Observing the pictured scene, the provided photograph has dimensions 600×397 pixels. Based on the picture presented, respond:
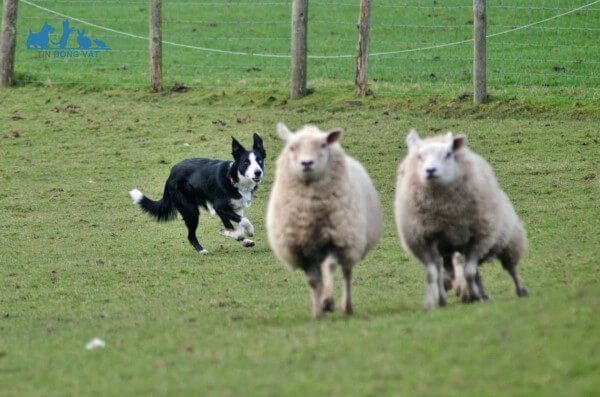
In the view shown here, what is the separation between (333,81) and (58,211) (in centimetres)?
823

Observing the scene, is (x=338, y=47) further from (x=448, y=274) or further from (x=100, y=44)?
(x=448, y=274)

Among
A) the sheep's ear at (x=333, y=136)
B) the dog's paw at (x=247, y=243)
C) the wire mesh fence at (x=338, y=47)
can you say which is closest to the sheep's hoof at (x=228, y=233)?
the dog's paw at (x=247, y=243)

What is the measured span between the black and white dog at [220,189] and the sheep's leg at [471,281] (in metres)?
5.51

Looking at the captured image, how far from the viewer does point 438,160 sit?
29.5 ft

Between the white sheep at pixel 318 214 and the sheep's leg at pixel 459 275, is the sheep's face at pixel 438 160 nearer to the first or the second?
the white sheep at pixel 318 214

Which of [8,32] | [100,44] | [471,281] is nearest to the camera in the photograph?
[471,281]

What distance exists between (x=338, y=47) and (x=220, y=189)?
1347cm

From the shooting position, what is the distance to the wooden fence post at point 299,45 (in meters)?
22.0

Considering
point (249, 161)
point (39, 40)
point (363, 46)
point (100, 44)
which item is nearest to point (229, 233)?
point (249, 161)

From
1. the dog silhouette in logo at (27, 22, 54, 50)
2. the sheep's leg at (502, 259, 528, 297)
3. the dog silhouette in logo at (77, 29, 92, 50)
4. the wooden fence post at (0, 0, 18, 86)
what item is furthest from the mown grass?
the dog silhouette in logo at (27, 22, 54, 50)

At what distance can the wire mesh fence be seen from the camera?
22.8m

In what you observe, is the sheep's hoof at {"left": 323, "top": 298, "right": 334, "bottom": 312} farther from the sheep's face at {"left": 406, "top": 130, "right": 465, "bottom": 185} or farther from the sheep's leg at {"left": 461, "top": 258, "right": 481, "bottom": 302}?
the sheep's face at {"left": 406, "top": 130, "right": 465, "bottom": 185}

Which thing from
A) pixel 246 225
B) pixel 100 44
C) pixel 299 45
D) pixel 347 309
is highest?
pixel 299 45

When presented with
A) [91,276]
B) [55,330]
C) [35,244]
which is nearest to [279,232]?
[55,330]
